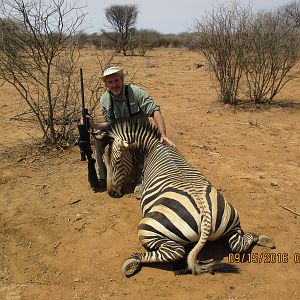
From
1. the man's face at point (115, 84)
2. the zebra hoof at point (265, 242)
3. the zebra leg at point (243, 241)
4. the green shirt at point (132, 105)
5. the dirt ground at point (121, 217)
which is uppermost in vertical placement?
the man's face at point (115, 84)

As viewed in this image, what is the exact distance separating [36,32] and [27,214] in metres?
2.48

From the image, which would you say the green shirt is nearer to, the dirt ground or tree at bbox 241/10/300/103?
the dirt ground

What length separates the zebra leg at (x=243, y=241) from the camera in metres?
2.94

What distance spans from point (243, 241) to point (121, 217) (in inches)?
51.1

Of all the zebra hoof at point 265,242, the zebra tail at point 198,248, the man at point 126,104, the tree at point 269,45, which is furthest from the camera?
the tree at point 269,45

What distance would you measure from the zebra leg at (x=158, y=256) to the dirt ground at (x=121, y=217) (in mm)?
80

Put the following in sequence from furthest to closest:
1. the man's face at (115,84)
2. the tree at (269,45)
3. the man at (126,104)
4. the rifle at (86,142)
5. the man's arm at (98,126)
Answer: the tree at (269,45), the man's arm at (98,126), the rifle at (86,142), the man at (126,104), the man's face at (115,84)

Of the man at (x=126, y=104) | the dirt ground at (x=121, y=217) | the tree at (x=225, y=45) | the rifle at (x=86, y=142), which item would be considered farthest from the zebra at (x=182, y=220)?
the tree at (x=225, y=45)

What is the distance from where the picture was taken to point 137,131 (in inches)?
158

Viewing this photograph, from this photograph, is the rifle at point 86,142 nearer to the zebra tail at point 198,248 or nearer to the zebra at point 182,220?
the zebra at point 182,220

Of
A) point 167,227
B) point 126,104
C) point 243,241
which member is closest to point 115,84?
point 126,104

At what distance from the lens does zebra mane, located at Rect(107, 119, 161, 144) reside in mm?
4012

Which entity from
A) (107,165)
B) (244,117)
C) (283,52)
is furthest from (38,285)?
(283,52)

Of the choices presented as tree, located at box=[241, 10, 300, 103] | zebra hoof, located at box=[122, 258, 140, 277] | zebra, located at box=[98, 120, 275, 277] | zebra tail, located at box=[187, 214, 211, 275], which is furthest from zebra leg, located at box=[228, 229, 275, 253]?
tree, located at box=[241, 10, 300, 103]
